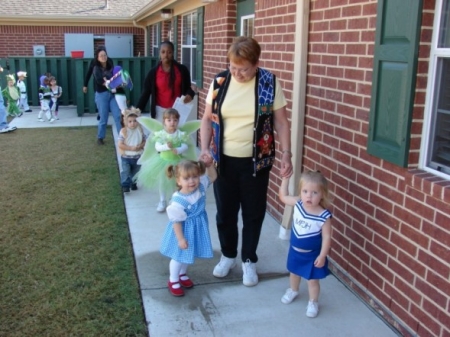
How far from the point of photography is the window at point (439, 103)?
2.93m

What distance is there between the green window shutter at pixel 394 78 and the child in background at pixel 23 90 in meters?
11.8

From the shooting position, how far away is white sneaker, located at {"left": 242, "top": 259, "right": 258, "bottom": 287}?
3.93 metres

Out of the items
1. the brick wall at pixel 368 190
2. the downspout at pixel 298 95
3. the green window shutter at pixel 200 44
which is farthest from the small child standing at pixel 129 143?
the green window shutter at pixel 200 44

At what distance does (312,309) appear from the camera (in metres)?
3.49

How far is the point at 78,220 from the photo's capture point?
5.40 m

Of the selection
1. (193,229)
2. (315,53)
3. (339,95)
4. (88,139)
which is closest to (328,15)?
(315,53)

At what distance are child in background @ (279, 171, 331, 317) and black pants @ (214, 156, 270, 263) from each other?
0.34 m

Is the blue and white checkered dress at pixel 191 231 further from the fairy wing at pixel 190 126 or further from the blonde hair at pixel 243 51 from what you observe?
the fairy wing at pixel 190 126

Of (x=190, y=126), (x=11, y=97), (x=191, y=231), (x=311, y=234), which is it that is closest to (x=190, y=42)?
(x=11, y=97)

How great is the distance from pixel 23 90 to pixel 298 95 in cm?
1060

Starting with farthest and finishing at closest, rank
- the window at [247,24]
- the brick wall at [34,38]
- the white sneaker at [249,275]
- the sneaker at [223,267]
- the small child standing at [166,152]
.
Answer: the brick wall at [34,38] < the window at [247,24] < the small child standing at [166,152] < the sneaker at [223,267] < the white sneaker at [249,275]

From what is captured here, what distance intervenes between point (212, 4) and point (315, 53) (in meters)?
4.11

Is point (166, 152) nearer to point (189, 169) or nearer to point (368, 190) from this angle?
point (189, 169)

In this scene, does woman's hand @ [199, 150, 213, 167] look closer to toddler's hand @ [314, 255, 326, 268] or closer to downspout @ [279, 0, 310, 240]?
toddler's hand @ [314, 255, 326, 268]
